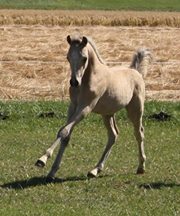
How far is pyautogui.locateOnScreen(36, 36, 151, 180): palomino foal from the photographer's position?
35.4ft

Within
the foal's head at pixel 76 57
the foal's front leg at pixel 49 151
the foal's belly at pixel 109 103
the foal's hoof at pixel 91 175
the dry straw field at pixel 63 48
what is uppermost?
the foal's head at pixel 76 57

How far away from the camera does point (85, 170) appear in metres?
12.6

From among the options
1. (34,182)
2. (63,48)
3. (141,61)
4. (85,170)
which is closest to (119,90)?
(85,170)

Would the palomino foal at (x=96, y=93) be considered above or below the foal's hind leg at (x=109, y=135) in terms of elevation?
above

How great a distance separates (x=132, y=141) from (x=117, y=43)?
16.2 meters

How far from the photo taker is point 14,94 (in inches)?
872

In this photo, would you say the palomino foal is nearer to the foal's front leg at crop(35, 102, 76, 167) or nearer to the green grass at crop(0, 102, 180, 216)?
the foal's front leg at crop(35, 102, 76, 167)

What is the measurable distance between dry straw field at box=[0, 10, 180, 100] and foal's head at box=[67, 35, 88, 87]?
10902 mm

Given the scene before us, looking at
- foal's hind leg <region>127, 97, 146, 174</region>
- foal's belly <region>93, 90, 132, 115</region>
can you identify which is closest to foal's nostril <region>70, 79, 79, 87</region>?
foal's belly <region>93, 90, 132, 115</region>

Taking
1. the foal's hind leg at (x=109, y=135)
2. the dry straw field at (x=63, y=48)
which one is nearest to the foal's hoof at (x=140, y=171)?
the foal's hind leg at (x=109, y=135)

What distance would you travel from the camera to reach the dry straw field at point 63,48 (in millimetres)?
23094

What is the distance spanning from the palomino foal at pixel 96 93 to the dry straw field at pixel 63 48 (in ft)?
30.1

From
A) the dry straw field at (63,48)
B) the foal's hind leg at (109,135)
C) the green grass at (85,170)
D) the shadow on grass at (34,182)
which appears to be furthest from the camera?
the dry straw field at (63,48)

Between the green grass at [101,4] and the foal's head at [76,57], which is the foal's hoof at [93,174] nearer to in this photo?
the foal's head at [76,57]
